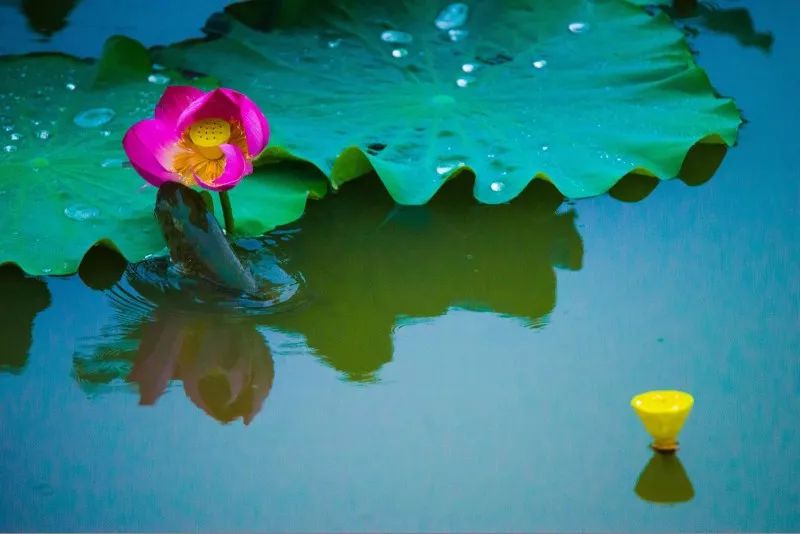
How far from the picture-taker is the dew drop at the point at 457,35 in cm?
248

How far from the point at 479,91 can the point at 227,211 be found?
2.23ft

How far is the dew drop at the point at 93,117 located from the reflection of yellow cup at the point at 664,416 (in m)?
1.19

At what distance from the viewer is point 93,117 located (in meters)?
2.18

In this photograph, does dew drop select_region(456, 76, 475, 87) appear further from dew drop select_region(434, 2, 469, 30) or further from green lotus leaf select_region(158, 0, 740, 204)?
dew drop select_region(434, 2, 469, 30)

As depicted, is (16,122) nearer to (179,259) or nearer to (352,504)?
(179,259)

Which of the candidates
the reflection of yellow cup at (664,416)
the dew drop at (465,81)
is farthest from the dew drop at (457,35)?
the reflection of yellow cup at (664,416)

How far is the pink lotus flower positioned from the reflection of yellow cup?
66 cm

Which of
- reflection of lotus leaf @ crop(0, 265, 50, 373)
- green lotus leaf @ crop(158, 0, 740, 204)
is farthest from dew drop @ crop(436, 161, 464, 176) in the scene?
reflection of lotus leaf @ crop(0, 265, 50, 373)

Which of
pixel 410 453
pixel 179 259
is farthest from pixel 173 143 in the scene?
pixel 410 453

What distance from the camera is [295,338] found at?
1.70 m

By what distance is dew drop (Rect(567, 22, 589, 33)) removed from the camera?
2.45 metres

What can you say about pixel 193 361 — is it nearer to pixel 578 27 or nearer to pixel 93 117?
pixel 93 117

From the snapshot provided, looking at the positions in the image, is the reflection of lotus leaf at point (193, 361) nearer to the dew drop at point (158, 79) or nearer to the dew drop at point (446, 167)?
the dew drop at point (446, 167)

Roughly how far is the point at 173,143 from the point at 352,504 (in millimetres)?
634
